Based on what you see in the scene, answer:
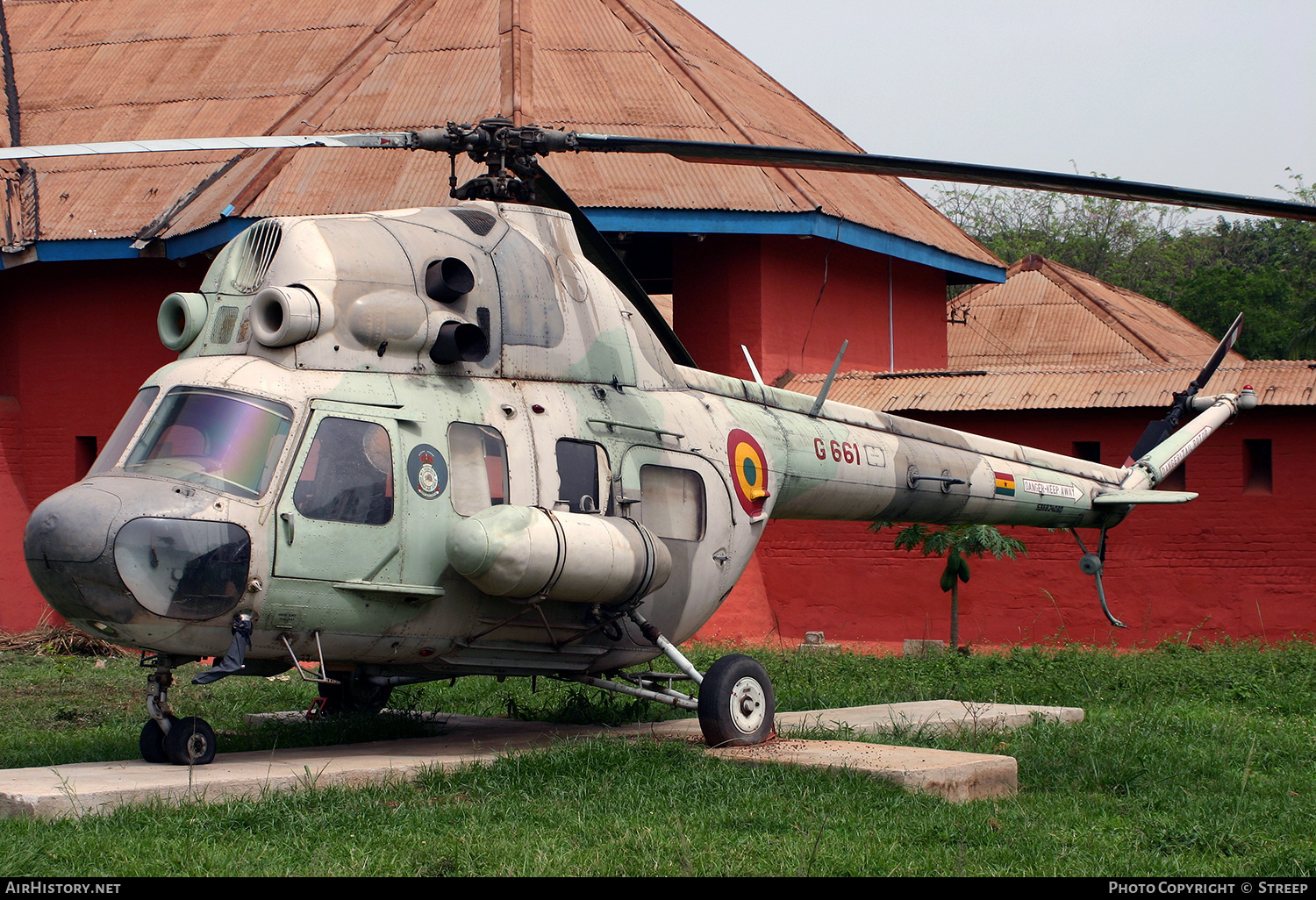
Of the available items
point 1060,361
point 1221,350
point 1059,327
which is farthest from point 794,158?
point 1059,327

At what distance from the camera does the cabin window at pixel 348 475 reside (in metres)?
7.05

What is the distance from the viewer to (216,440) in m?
6.97

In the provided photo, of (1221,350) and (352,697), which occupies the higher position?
(1221,350)

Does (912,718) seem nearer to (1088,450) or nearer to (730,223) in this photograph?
(1088,450)

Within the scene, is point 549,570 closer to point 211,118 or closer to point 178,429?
point 178,429

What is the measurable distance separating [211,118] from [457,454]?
1301 cm

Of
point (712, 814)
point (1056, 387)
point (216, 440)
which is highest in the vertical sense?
point (1056, 387)

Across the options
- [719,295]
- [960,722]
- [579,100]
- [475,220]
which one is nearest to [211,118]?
[579,100]

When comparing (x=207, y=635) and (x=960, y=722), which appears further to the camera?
(x=960, y=722)

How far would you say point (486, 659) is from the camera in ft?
26.1

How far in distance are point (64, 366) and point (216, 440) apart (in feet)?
39.4

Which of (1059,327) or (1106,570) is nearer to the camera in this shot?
(1106,570)

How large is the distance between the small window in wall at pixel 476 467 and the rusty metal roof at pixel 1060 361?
966 centimetres

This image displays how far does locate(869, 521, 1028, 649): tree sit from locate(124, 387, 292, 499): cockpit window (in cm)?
899
